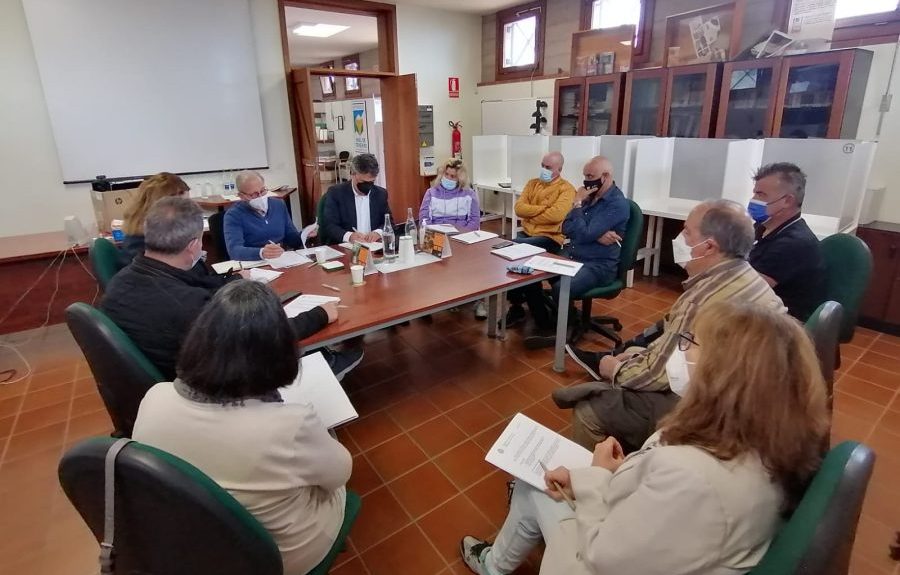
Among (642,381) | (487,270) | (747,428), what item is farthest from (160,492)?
(487,270)

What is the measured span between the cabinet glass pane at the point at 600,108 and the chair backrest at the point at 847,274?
2801 millimetres

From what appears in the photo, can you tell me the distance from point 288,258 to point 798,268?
251 cm

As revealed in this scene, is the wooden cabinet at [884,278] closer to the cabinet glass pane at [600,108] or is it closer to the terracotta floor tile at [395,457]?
the cabinet glass pane at [600,108]

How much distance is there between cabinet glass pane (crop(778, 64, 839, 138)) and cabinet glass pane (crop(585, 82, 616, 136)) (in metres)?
1.40

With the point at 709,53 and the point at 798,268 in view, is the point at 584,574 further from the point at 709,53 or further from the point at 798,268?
the point at 709,53

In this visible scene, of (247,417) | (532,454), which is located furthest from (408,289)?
(247,417)

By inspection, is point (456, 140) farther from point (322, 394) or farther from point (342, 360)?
point (322, 394)

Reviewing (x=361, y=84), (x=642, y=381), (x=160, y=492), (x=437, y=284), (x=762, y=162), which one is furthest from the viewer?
(x=361, y=84)

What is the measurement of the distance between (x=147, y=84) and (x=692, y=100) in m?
4.68

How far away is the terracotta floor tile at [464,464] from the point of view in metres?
1.97

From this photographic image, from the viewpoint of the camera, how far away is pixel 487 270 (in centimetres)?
250

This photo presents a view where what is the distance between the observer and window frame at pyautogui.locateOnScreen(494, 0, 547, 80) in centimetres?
554

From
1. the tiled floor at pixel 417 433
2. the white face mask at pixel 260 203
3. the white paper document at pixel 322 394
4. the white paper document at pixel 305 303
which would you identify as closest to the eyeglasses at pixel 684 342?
the tiled floor at pixel 417 433

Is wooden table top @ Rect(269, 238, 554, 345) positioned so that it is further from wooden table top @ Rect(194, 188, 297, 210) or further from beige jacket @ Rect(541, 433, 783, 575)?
wooden table top @ Rect(194, 188, 297, 210)
